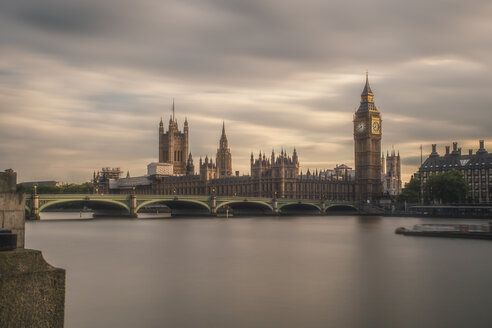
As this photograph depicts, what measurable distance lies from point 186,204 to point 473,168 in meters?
71.8

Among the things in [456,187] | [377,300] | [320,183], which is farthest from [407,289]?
[320,183]

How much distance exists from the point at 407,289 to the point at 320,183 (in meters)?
119

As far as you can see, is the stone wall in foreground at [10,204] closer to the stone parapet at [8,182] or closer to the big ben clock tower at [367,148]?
the stone parapet at [8,182]

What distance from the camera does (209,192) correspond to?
15375 cm

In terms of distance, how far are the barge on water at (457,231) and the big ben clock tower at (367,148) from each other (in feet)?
318

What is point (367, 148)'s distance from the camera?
148 m

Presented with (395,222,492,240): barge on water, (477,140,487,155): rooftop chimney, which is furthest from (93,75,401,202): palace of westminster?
(395,222,492,240): barge on water

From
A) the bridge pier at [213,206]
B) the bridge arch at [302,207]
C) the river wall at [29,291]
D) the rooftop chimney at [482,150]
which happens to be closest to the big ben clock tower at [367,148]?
the rooftop chimney at [482,150]

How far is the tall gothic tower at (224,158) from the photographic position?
173125 mm

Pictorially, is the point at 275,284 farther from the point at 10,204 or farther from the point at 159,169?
the point at 159,169

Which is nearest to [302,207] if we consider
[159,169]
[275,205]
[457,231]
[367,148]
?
[275,205]

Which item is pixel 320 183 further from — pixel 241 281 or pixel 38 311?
pixel 38 311

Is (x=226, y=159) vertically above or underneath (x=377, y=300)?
above

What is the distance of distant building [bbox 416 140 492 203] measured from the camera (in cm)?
12428
